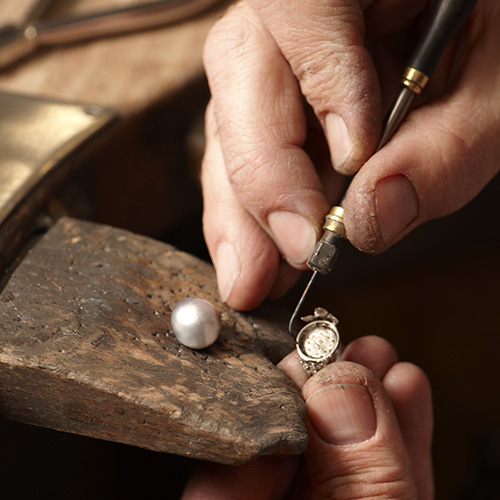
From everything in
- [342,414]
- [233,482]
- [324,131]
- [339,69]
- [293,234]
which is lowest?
[233,482]

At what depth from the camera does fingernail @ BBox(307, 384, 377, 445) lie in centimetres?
79

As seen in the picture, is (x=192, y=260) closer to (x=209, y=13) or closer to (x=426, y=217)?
(x=426, y=217)

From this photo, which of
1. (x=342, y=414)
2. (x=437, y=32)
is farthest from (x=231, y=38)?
(x=342, y=414)

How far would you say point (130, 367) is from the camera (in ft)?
2.35

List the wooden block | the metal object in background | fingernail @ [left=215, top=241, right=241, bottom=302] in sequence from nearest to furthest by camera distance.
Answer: the wooden block < fingernail @ [left=215, top=241, right=241, bottom=302] < the metal object in background

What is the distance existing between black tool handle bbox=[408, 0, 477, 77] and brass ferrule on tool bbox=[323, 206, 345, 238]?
223 mm

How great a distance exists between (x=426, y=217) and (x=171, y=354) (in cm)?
41

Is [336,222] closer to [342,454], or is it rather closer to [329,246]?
[329,246]

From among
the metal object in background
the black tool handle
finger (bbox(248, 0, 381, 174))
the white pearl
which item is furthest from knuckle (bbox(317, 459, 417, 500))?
the metal object in background

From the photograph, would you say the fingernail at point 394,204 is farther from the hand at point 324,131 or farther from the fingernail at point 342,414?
the fingernail at point 342,414

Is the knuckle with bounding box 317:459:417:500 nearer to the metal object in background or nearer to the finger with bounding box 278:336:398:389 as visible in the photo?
the finger with bounding box 278:336:398:389

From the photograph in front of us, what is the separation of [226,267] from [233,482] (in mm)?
294

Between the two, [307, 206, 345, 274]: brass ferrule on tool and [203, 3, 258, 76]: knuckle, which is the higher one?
[203, 3, 258, 76]: knuckle

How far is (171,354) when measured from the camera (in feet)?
2.52
